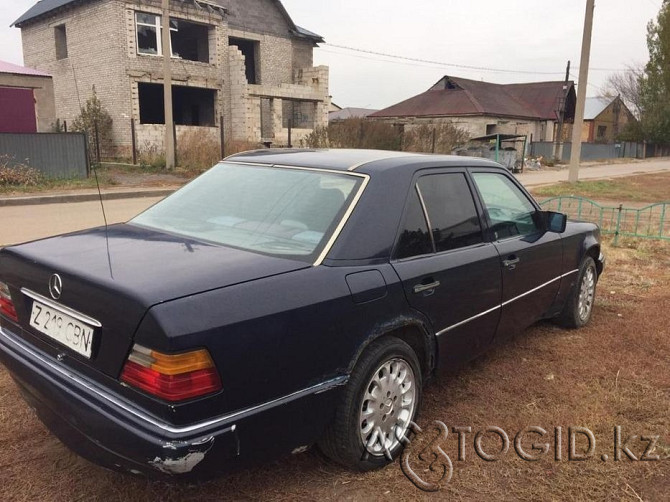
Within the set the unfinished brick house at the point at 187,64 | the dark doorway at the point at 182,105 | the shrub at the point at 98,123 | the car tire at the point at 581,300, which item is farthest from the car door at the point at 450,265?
the dark doorway at the point at 182,105

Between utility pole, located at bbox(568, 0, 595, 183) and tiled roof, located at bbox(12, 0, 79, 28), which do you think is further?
tiled roof, located at bbox(12, 0, 79, 28)

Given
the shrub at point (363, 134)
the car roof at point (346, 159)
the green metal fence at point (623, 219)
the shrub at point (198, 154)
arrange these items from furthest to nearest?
the shrub at point (363, 134) → the shrub at point (198, 154) → the green metal fence at point (623, 219) → the car roof at point (346, 159)

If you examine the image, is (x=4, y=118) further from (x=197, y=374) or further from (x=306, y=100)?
(x=197, y=374)

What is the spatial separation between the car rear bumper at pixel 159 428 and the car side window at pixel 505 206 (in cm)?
176

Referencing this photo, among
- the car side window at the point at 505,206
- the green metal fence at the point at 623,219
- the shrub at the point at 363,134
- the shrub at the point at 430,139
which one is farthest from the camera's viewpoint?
the shrub at the point at 430,139

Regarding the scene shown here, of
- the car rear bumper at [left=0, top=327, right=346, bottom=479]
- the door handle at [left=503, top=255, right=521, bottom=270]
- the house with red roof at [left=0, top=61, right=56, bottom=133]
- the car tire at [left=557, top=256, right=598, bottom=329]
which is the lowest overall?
the car tire at [left=557, top=256, right=598, bottom=329]

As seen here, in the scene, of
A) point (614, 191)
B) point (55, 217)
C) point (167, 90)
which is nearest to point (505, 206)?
point (55, 217)

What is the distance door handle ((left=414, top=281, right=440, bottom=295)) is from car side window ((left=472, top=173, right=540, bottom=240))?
86cm

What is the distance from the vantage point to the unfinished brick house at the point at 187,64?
26.8 m

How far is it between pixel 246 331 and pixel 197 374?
23 centimetres

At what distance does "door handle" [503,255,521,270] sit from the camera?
352 centimetres

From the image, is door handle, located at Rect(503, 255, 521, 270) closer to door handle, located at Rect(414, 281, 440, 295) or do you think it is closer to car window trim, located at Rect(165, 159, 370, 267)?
door handle, located at Rect(414, 281, 440, 295)

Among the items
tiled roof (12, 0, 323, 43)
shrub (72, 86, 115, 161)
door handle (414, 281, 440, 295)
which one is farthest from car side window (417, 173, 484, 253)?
tiled roof (12, 0, 323, 43)

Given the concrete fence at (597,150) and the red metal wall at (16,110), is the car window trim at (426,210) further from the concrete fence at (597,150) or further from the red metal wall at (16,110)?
the concrete fence at (597,150)
